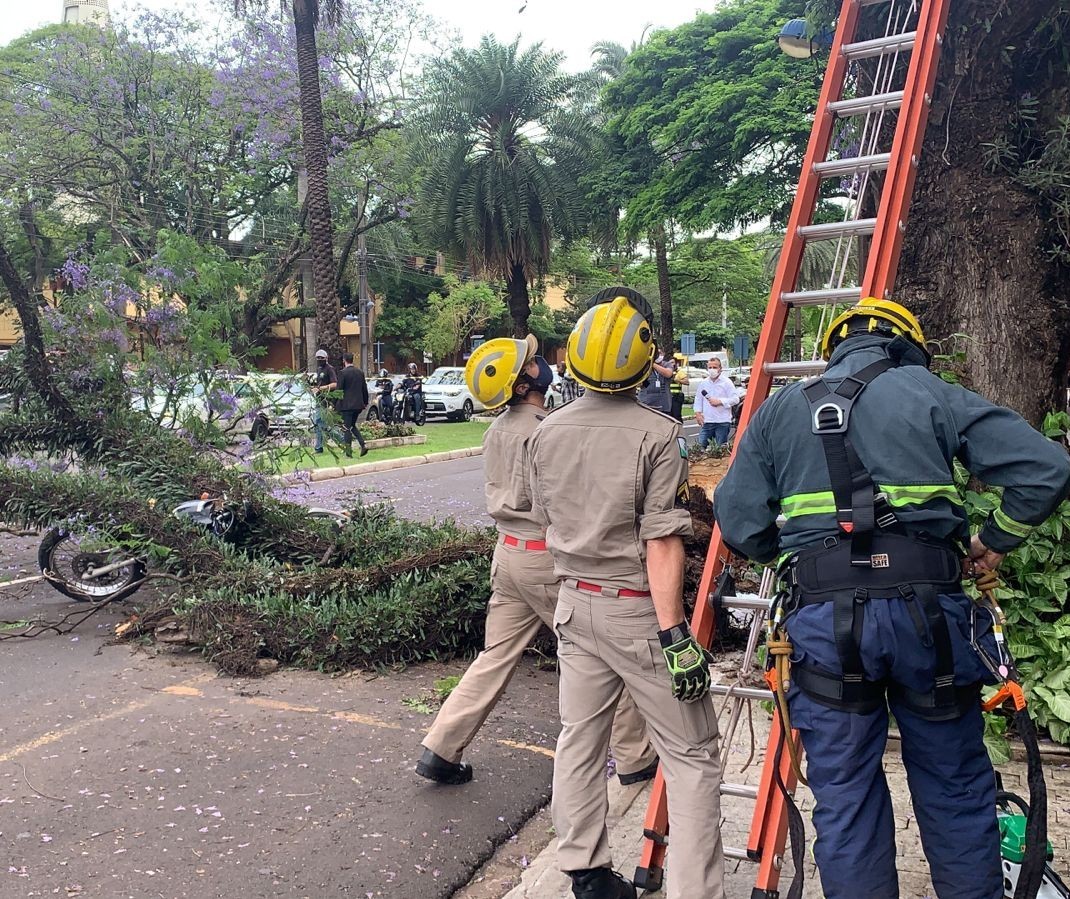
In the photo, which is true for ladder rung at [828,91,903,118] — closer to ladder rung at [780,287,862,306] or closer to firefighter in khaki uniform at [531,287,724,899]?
ladder rung at [780,287,862,306]

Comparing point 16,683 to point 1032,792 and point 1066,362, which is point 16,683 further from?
point 1066,362

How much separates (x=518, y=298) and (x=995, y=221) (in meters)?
21.8

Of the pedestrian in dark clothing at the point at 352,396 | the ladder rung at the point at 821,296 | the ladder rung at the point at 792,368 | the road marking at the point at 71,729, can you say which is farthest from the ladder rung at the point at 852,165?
the pedestrian in dark clothing at the point at 352,396

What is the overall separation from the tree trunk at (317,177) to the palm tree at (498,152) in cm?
485

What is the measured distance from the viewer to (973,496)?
3830 millimetres

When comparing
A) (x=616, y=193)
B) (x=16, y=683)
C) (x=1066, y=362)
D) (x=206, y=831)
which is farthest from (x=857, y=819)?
(x=616, y=193)

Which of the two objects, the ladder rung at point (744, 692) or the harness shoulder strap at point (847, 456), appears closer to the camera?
the harness shoulder strap at point (847, 456)

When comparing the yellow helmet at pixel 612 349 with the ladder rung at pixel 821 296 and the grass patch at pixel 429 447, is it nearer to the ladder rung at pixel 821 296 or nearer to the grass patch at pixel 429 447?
the ladder rung at pixel 821 296

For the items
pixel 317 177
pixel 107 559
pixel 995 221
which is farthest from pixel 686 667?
pixel 317 177

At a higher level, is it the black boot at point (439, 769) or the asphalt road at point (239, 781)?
the black boot at point (439, 769)

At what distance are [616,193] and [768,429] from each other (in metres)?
22.7

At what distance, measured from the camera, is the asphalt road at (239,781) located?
3.51 metres

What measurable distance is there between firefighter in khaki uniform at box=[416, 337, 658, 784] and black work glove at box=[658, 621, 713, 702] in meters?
1.12

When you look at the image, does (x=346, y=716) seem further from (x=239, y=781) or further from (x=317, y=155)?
(x=317, y=155)
